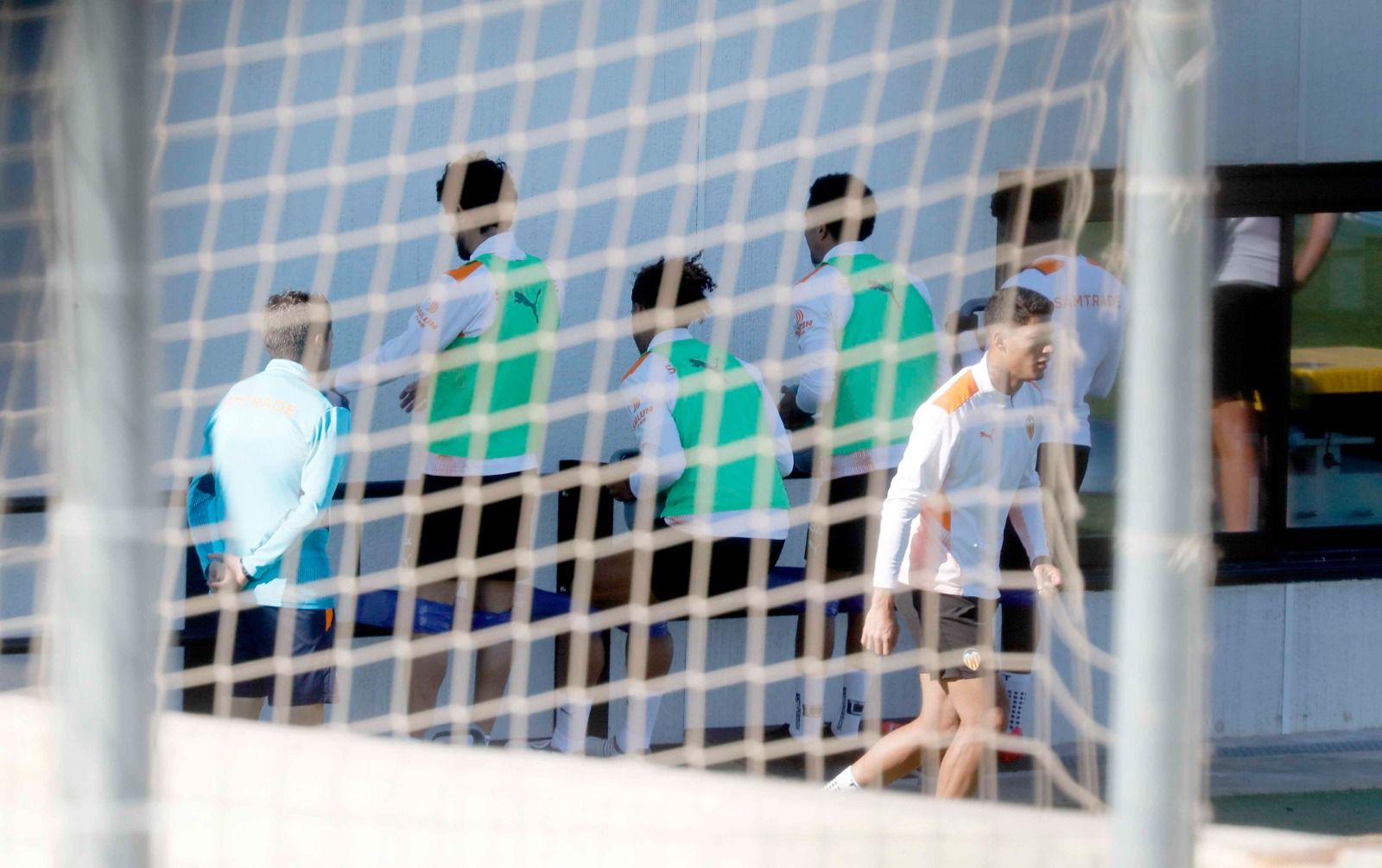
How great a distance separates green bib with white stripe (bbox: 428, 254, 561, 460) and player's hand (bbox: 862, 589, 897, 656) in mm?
1230

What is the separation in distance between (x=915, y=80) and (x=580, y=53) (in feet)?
4.03

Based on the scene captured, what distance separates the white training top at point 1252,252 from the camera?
21.0ft

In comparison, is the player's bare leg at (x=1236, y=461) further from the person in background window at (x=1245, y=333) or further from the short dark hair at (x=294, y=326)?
the short dark hair at (x=294, y=326)

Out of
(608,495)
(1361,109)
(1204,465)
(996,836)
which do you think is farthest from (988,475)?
(1361,109)

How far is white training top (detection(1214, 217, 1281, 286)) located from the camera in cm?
639

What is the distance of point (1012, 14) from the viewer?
19.7 feet

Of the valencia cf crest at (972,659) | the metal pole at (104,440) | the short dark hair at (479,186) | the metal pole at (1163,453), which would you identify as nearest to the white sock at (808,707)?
the valencia cf crest at (972,659)

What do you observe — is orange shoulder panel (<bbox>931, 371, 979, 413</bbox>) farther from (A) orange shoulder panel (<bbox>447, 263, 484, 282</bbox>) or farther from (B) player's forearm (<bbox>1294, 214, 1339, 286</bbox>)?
(B) player's forearm (<bbox>1294, 214, 1339, 286</bbox>)

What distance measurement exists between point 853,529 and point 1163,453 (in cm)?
361

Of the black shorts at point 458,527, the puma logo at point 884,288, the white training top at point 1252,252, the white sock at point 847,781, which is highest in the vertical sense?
the white training top at point 1252,252

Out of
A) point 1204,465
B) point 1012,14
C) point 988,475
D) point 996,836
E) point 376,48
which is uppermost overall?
point 1012,14

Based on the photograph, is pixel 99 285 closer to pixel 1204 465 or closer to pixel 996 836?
pixel 1204 465

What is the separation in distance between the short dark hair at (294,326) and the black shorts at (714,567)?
1233mm

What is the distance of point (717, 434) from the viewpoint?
4.86m
